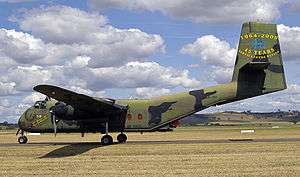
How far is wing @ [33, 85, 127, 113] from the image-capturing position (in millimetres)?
28247

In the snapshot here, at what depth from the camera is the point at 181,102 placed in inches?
1380

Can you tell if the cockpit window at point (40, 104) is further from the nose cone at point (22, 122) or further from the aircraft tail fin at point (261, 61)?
the aircraft tail fin at point (261, 61)

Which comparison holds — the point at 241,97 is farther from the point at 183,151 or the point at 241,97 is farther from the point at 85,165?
the point at 85,165

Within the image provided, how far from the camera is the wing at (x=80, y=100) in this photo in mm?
28247

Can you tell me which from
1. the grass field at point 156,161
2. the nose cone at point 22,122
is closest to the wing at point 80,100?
the grass field at point 156,161

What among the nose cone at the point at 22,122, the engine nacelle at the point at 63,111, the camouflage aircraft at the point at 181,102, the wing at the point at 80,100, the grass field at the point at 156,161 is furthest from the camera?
the nose cone at the point at 22,122

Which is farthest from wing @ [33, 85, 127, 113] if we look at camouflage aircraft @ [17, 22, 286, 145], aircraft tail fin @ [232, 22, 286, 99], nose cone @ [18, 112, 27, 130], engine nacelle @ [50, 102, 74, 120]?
aircraft tail fin @ [232, 22, 286, 99]

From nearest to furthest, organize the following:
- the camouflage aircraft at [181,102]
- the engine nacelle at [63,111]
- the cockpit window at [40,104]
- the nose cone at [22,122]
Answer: the camouflage aircraft at [181,102]
the engine nacelle at [63,111]
the cockpit window at [40,104]
the nose cone at [22,122]

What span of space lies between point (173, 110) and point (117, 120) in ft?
14.9

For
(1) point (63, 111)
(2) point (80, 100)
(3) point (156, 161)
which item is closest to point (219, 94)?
(2) point (80, 100)

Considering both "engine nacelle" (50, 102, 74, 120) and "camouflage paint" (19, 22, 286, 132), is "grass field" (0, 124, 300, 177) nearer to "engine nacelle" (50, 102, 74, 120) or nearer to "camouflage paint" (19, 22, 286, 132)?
"engine nacelle" (50, 102, 74, 120)

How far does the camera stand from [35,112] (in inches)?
1463

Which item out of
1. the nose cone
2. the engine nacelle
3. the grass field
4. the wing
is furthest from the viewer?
the nose cone

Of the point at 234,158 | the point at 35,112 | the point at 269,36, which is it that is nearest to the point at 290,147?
the point at 234,158
